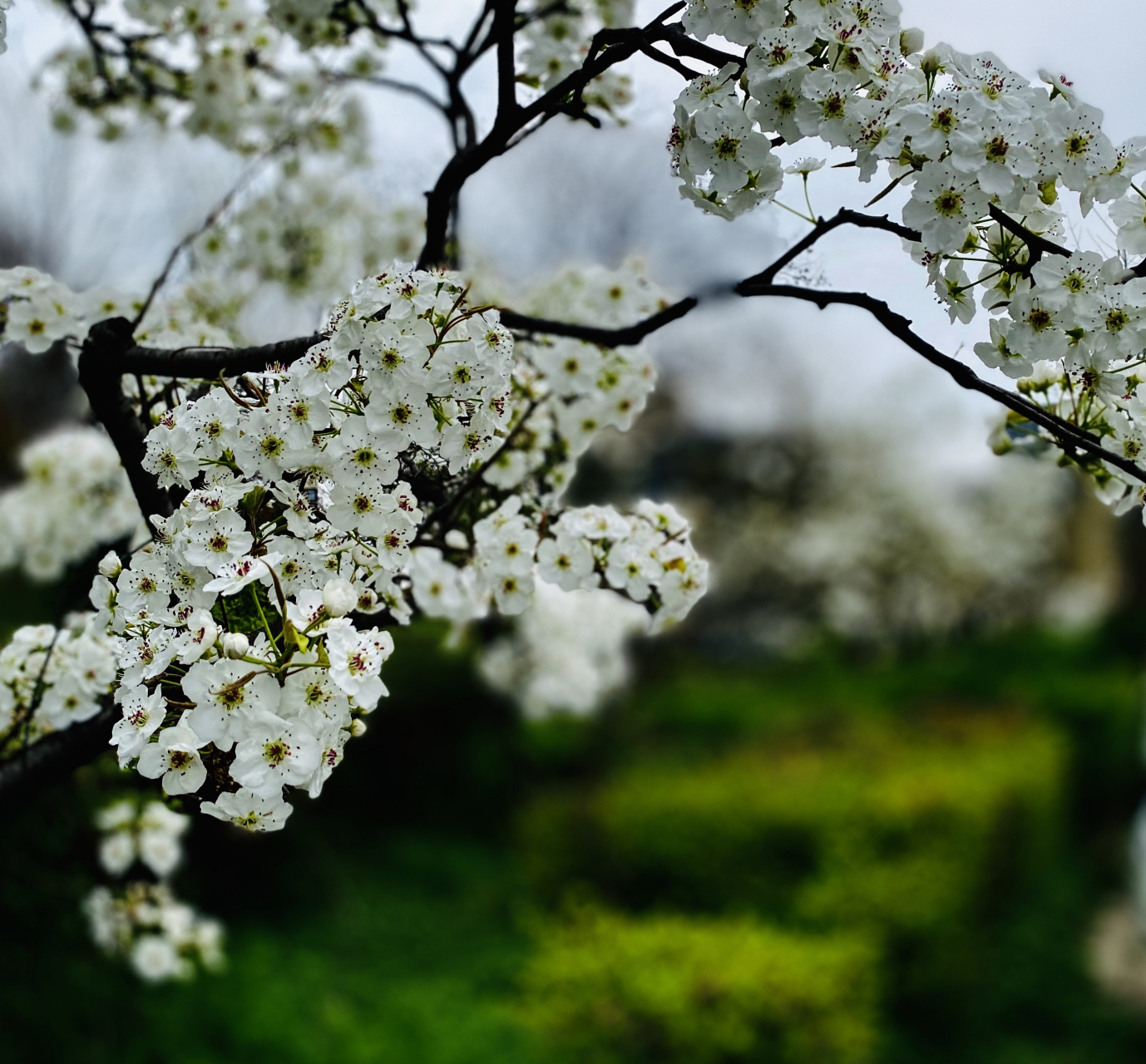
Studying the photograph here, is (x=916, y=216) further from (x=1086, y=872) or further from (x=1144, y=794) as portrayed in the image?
(x=1144, y=794)

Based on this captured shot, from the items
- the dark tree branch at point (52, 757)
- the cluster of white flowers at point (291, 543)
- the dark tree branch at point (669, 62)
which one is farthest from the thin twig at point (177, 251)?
the dark tree branch at point (669, 62)

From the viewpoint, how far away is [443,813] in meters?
9.66

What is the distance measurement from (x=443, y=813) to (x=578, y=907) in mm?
2352

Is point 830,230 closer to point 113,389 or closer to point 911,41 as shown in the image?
point 911,41

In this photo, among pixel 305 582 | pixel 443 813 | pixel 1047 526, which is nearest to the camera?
pixel 305 582

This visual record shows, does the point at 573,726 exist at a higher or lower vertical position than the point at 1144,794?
lower

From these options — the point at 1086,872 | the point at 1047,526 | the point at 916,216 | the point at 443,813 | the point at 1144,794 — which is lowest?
the point at 916,216

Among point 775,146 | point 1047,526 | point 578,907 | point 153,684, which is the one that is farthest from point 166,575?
point 1047,526

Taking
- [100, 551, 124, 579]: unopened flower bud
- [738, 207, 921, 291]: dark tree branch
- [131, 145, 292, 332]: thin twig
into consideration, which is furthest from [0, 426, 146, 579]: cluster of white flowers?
[738, 207, 921, 291]: dark tree branch

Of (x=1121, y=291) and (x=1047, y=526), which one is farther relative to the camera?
(x=1047, y=526)

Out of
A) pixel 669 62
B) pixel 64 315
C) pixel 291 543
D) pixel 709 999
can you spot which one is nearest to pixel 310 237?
pixel 64 315

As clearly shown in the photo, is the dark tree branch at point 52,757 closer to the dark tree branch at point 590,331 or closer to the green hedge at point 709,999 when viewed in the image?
the dark tree branch at point 590,331

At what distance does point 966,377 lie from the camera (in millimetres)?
1621

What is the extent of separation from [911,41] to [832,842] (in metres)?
→ 6.45
